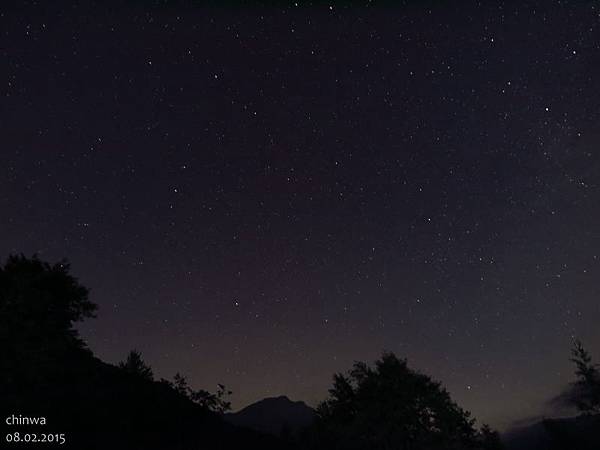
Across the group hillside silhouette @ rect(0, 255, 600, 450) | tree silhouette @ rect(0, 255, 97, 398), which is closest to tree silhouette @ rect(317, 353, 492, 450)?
hillside silhouette @ rect(0, 255, 600, 450)

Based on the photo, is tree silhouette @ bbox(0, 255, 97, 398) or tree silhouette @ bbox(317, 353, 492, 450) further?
tree silhouette @ bbox(317, 353, 492, 450)

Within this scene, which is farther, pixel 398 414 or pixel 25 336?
pixel 398 414

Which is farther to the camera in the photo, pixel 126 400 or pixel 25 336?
pixel 126 400

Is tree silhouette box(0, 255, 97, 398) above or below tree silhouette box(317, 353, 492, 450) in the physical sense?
above

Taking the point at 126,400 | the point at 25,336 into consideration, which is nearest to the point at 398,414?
the point at 126,400

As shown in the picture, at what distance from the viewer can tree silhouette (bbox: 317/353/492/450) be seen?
3111cm

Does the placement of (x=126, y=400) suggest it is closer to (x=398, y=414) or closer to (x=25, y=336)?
(x=25, y=336)

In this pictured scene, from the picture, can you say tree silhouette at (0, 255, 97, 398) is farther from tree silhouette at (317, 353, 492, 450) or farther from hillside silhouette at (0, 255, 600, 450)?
tree silhouette at (317, 353, 492, 450)

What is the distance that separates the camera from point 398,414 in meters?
31.7

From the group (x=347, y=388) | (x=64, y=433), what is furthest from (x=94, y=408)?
(x=347, y=388)

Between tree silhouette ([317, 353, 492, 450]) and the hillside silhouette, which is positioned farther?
tree silhouette ([317, 353, 492, 450])

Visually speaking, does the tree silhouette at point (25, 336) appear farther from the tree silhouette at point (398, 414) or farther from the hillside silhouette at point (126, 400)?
the tree silhouette at point (398, 414)

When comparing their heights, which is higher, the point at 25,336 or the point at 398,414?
the point at 25,336

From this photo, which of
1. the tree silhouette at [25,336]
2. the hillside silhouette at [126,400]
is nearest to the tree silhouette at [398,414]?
the hillside silhouette at [126,400]
